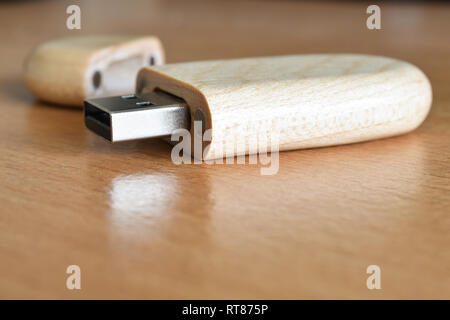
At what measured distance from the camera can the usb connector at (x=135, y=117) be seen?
476mm

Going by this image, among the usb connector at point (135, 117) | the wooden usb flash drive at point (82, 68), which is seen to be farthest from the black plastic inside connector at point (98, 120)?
the wooden usb flash drive at point (82, 68)

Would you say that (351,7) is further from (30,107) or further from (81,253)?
(81,253)

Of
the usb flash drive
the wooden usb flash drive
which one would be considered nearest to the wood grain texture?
the usb flash drive

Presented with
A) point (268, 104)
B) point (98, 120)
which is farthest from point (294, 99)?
point (98, 120)

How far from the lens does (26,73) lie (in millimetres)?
716

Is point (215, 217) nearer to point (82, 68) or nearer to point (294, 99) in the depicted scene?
point (294, 99)

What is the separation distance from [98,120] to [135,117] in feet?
0.13

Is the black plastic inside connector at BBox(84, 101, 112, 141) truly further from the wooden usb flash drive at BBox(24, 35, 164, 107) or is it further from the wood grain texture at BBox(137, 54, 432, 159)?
the wooden usb flash drive at BBox(24, 35, 164, 107)

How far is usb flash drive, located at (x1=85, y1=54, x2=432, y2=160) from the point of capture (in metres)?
0.48

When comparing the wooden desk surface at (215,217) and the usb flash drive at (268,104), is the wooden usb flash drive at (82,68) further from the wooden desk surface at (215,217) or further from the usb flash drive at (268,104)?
the usb flash drive at (268,104)

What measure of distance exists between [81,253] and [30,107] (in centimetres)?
40

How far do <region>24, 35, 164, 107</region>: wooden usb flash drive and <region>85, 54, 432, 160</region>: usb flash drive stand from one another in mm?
141

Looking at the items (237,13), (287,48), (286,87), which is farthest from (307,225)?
(237,13)

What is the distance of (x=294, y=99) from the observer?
500 millimetres
